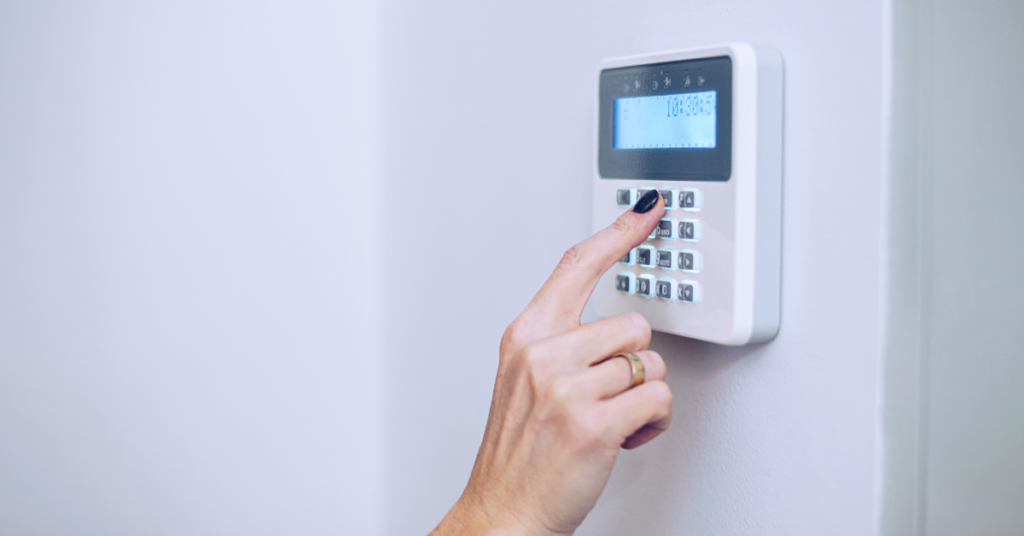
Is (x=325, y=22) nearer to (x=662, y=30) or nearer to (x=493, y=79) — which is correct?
(x=493, y=79)

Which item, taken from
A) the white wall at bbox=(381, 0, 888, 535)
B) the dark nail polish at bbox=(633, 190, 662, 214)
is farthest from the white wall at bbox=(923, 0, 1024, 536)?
the dark nail polish at bbox=(633, 190, 662, 214)

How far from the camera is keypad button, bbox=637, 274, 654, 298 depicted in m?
0.45

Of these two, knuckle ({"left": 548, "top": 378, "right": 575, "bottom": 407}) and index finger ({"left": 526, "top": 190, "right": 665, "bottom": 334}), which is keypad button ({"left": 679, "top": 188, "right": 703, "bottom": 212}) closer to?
index finger ({"left": 526, "top": 190, "right": 665, "bottom": 334})

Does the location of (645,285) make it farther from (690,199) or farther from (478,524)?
(478,524)

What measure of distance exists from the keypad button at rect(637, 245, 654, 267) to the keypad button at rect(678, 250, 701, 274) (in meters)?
0.02

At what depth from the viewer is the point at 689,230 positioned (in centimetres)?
42

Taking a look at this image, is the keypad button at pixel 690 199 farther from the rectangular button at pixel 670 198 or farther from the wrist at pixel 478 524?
the wrist at pixel 478 524

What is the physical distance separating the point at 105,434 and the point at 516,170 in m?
0.72

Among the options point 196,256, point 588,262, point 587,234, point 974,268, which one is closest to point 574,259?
point 588,262

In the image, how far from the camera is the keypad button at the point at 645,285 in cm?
45

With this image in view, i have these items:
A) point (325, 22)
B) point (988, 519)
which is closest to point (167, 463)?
point (325, 22)

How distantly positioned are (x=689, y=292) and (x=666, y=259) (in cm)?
3

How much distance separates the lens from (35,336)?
3.15ft

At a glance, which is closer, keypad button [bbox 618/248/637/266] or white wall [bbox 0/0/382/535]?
keypad button [bbox 618/248/637/266]
